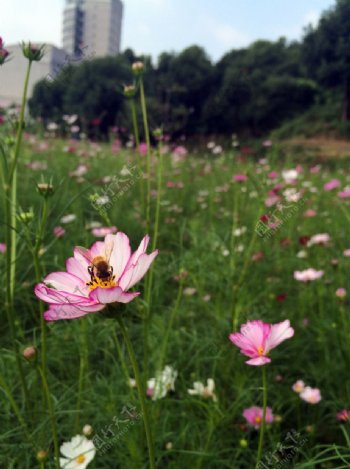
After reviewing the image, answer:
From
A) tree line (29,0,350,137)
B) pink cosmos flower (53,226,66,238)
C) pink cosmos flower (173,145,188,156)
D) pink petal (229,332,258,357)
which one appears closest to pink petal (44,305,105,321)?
pink petal (229,332,258,357)

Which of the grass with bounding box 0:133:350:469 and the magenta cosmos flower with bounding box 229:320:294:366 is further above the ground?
the magenta cosmos flower with bounding box 229:320:294:366

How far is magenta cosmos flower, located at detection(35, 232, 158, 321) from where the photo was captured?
330mm

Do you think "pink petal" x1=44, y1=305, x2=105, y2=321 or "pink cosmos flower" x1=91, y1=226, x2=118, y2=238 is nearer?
"pink petal" x1=44, y1=305, x2=105, y2=321

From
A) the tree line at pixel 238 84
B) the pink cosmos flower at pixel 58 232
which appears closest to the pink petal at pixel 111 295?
the pink cosmos flower at pixel 58 232

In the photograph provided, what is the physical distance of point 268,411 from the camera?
81 centimetres

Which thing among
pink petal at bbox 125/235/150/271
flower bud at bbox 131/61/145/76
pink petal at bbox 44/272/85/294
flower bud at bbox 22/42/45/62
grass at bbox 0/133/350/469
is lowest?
grass at bbox 0/133/350/469

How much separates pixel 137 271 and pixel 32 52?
41cm

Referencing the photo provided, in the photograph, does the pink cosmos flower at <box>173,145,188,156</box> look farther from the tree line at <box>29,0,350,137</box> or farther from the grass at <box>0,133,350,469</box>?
the tree line at <box>29,0,350,137</box>

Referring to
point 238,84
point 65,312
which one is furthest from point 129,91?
point 238,84

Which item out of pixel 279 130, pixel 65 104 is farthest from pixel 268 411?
pixel 65 104

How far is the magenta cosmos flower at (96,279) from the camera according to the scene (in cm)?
33

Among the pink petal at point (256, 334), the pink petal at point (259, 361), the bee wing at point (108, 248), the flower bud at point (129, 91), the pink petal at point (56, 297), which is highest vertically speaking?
the flower bud at point (129, 91)

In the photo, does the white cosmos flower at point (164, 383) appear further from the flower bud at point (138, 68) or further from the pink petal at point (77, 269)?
the flower bud at point (138, 68)

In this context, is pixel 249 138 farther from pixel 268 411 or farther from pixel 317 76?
pixel 268 411
